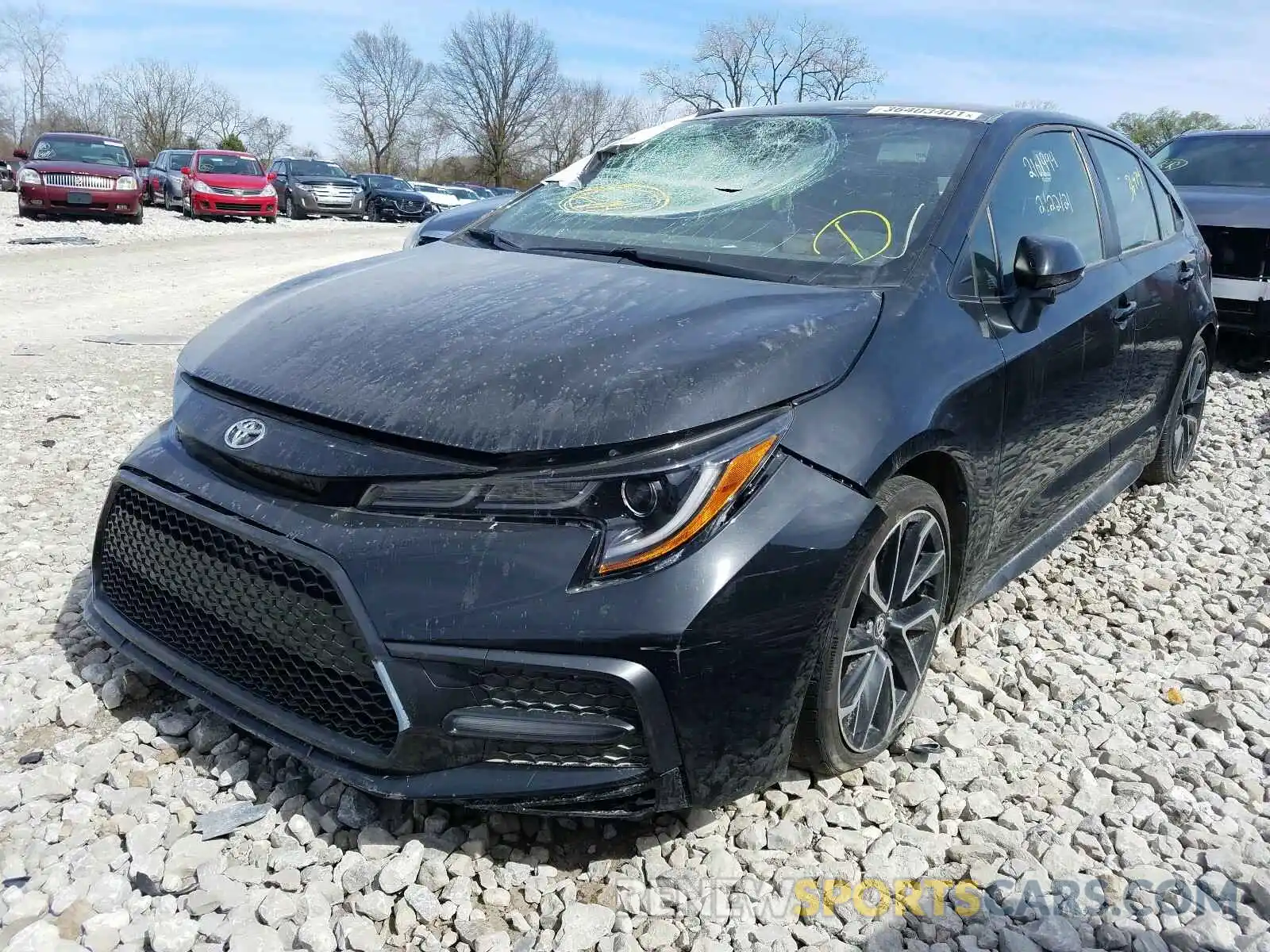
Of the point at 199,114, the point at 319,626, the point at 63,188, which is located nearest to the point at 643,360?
the point at 319,626

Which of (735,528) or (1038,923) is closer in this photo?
(735,528)

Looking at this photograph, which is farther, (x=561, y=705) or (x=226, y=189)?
(x=226, y=189)

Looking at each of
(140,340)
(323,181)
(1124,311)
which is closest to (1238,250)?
(1124,311)

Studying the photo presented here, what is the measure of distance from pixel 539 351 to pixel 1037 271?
145cm

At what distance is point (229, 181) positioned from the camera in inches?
878

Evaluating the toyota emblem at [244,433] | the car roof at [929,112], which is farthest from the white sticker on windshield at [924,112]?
the toyota emblem at [244,433]

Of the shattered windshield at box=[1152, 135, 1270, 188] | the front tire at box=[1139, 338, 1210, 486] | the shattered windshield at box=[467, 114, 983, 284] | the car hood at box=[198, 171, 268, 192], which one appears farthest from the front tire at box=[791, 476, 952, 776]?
the car hood at box=[198, 171, 268, 192]

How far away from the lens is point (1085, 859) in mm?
2264

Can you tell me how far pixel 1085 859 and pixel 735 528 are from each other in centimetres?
117

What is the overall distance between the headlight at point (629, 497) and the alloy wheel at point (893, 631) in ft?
1.50

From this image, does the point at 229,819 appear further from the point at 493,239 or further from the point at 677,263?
the point at 493,239

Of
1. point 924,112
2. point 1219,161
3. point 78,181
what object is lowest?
point 78,181

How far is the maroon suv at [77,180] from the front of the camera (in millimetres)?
17938

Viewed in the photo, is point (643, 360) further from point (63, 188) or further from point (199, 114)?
point (199, 114)
